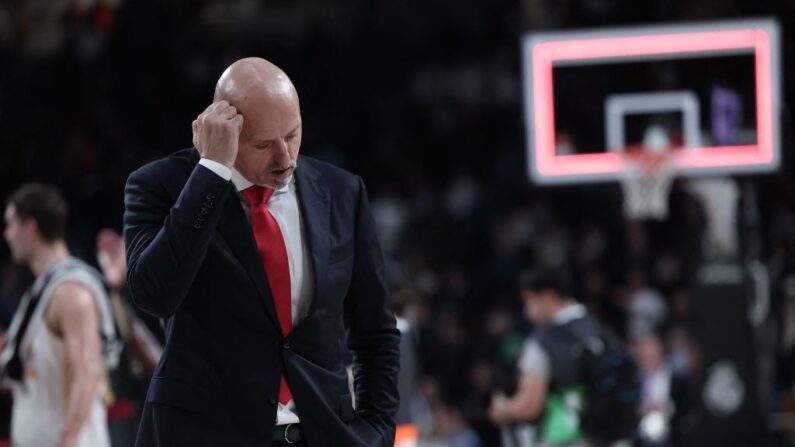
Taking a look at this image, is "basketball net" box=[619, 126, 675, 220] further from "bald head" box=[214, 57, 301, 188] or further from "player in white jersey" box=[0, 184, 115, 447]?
"bald head" box=[214, 57, 301, 188]

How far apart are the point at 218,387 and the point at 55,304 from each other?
2571mm

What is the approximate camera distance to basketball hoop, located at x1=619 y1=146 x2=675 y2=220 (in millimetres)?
11875

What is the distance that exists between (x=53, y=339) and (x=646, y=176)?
7057 millimetres

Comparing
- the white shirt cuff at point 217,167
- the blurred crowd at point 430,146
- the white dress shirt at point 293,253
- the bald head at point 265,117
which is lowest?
the blurred crowd at point 430,146

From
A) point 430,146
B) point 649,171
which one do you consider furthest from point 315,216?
point 430,146

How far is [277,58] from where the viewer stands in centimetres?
1838

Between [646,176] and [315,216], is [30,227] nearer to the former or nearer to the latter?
[315,216]

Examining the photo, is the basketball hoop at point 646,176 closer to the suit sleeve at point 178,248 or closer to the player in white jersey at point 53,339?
the player in white jersey at point 53,339

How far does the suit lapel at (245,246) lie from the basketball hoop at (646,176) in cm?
863

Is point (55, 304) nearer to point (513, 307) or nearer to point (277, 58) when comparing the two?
point (513, 307)

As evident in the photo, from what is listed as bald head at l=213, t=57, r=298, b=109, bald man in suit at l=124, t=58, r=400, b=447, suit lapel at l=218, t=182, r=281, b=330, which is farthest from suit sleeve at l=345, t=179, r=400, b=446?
bald head at l=213, t=57, r=298, b=109

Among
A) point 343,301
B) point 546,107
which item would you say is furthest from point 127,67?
point 343,301

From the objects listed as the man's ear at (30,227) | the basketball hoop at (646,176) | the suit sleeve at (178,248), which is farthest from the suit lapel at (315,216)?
the basketball hoop at (646,176)

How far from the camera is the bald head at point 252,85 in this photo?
3568 mm
